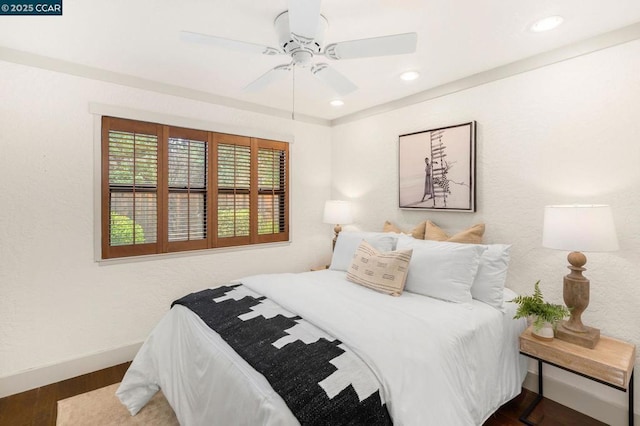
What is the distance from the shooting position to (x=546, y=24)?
2.02 meters

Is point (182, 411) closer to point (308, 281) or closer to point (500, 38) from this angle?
point (308, 281)

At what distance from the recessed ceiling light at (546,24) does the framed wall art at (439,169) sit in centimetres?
84

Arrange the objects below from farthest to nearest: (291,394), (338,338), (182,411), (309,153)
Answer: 1. (309,153)
2. (182,411)
3. (338,338)
4. (291,394)

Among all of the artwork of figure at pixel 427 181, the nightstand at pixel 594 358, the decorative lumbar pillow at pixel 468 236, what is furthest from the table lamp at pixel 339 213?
the nightstand at pixel 594 358

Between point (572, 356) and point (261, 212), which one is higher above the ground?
point (261, 212)

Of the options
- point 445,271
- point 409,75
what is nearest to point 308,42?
point 409,75

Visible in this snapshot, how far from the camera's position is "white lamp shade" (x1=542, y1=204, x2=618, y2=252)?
1863mm

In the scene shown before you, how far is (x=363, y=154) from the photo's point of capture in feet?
12.9

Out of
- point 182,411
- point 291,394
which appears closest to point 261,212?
point 182,411

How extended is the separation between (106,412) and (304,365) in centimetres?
175

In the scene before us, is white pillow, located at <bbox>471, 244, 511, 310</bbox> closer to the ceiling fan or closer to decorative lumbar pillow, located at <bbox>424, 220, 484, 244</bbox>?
decorative lumbar pillow, located at <bbox>424, 220, 484, 244</bbox>

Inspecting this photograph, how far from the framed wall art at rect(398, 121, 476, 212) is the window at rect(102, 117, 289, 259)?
1.47 metres

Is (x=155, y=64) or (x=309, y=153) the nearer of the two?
(x=155, y=64)

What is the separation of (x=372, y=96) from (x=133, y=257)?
284cm
